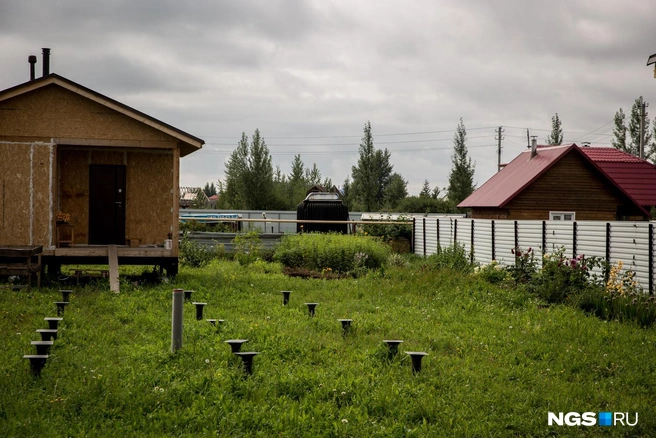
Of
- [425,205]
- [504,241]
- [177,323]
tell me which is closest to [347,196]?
[425,205]

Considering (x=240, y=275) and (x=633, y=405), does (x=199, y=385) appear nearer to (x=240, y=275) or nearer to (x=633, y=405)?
(x=633, y=405)

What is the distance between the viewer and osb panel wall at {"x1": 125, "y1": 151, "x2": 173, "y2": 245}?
19844 mm

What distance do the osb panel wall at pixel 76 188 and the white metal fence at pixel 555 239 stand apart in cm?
1160

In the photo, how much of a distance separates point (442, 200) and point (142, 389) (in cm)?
5349

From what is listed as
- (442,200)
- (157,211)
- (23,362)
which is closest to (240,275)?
(157,211)

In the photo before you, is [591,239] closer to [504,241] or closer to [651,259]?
[651,259]

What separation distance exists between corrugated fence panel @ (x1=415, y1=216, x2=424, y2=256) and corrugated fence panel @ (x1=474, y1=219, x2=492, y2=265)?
5.37 meters

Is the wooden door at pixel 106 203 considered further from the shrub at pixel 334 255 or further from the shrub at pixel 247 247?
the shrub at pixel 334 255

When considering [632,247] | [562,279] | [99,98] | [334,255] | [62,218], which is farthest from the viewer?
[334,255]

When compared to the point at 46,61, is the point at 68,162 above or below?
below

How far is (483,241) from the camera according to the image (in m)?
22.7

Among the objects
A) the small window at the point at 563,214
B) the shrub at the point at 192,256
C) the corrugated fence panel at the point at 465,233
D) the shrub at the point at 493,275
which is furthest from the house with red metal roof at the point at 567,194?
the shrub at the point at 192,256

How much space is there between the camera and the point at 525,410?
7520 millimetres

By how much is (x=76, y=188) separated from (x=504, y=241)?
489 inches
